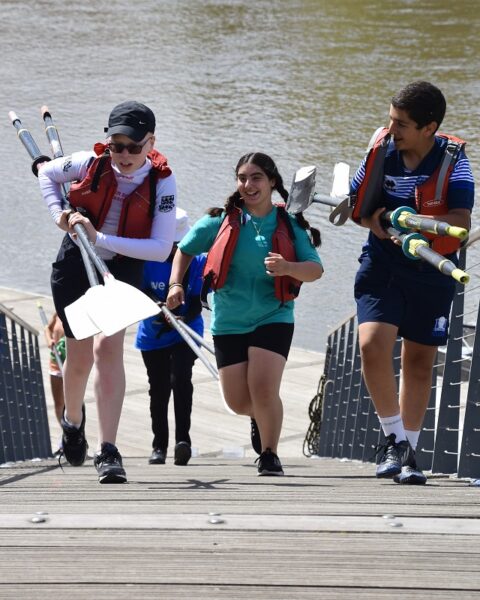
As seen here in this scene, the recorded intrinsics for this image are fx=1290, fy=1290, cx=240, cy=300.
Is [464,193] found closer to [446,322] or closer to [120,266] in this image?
[446,322]

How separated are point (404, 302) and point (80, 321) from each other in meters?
1.25

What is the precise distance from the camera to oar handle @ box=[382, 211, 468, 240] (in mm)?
3527

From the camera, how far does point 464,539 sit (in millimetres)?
3203

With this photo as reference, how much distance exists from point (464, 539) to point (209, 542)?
635 millimetres

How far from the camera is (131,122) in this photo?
509cm

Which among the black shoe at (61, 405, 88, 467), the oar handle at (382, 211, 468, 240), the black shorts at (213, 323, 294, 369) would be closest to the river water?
the black shoe at (61, 405, 88, 467)

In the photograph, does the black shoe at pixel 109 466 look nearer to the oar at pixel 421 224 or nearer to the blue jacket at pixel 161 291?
the oar at pixel 421 224

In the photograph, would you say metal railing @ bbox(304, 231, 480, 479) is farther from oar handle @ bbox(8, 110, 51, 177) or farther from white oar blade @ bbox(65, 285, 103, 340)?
oar handle @ bbox(8, 110, 51, 177)

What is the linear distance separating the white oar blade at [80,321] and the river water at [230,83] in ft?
30.0

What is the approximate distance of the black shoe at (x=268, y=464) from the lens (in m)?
5.66

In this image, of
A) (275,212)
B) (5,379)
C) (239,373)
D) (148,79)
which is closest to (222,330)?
(239,373)

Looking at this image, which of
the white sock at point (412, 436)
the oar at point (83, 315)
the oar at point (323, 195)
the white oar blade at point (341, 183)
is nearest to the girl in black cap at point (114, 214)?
the oar at point (83, 315)

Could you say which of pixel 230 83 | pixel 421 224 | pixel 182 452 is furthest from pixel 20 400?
pixel 230 83

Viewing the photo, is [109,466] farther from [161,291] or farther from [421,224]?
[161,291]
